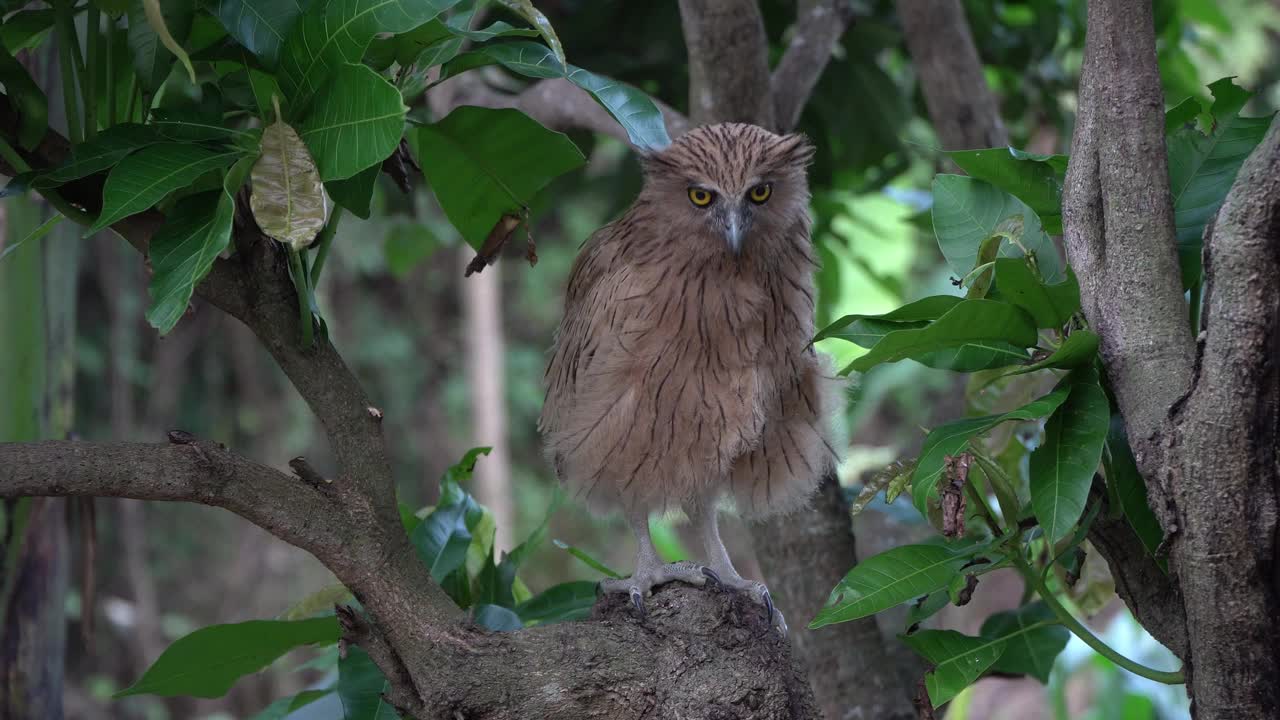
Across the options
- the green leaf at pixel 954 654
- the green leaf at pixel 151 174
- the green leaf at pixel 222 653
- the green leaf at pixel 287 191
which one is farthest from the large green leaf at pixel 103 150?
the green leaf at pixel 954 654

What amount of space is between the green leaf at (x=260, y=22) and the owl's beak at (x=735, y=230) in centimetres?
97

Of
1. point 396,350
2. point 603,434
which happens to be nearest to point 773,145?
point 603,434

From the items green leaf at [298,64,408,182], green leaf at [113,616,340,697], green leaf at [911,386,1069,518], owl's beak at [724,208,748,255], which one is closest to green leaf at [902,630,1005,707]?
green leaf at [911,386,1069,518]

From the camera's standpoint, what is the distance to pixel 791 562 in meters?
2.76

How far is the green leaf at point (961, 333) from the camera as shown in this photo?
57.9 inches

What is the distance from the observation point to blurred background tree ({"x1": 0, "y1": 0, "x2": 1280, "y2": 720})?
3.35 meters

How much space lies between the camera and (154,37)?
154 centimetres

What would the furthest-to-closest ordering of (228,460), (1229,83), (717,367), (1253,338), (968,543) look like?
(717,367)
(968,543)
(1229,83)
(228,460)
(1253,338)

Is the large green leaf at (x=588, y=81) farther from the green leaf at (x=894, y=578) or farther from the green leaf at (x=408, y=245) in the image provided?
the green leaf at (x=408, y=245)

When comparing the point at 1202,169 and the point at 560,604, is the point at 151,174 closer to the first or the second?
the point at 560,604

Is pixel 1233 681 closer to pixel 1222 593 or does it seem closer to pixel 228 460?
pixel 1222 593

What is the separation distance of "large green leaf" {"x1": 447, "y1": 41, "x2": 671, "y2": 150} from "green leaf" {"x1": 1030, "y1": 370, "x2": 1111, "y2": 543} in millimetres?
700

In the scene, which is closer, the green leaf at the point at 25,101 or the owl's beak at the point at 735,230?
the green leaf at the point at 25,101

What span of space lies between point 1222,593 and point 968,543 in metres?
0.46
